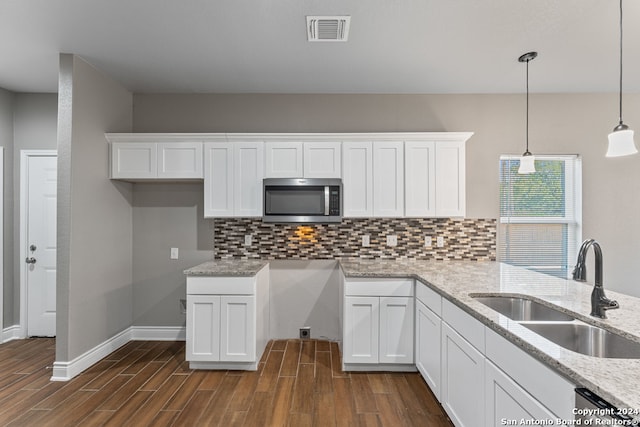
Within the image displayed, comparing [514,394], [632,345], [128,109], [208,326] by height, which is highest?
[128,109]

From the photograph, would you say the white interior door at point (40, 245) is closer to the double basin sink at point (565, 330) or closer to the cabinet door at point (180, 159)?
the cabinet door at point (180, 159)

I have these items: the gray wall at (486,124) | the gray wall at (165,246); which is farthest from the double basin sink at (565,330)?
the gray wall at (165,246)

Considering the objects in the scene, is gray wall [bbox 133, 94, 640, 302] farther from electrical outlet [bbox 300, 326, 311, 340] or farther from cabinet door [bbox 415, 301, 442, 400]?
electrical outlet [bbox 300, 326, 311, 340]

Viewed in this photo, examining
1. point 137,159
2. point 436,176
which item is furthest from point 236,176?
point 436,176

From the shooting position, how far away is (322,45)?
8.96 feet

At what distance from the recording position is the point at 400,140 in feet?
11.2

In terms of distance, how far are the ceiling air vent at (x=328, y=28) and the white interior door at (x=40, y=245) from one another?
328 cm

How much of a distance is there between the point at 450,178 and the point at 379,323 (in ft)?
5.15

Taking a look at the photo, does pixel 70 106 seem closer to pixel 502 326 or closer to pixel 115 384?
pixel 115 384

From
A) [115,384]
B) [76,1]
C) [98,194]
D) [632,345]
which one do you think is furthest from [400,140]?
[115,384]

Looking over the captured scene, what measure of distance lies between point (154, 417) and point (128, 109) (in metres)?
3.06

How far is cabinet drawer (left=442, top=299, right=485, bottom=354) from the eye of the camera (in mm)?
1750

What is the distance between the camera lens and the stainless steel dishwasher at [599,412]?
91 cm

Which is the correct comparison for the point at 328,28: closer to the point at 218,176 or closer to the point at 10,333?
the point at 218,176
